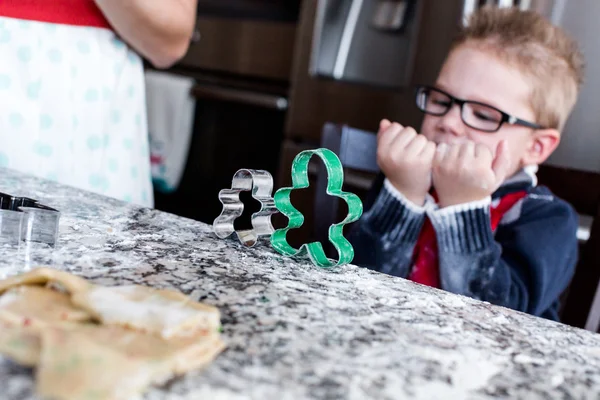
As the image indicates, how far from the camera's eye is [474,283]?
1015 mm

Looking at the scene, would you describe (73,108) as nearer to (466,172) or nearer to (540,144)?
(466,172)

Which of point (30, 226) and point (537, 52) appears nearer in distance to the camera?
point (30, 226)

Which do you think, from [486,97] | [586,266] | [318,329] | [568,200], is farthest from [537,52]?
[318,329]

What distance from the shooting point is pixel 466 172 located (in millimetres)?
1001

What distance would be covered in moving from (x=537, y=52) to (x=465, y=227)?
41cm

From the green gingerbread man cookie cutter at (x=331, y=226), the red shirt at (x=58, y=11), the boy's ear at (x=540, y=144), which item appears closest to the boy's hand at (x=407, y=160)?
the boy's ear at (x=540, y=144)

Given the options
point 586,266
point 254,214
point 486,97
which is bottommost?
point 586,266

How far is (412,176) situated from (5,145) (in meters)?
0.62

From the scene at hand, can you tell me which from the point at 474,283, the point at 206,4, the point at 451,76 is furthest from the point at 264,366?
the point at 206,4

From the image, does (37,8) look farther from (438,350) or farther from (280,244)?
(438,350)

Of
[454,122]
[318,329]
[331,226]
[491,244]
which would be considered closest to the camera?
[318,329]

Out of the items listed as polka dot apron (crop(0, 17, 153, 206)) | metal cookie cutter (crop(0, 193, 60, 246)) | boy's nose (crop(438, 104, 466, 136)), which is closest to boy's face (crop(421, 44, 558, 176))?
boy's nose (crop(438, 104, 466, 136))

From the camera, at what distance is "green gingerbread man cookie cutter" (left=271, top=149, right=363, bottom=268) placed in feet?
2.08

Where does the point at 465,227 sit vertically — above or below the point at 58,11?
below
